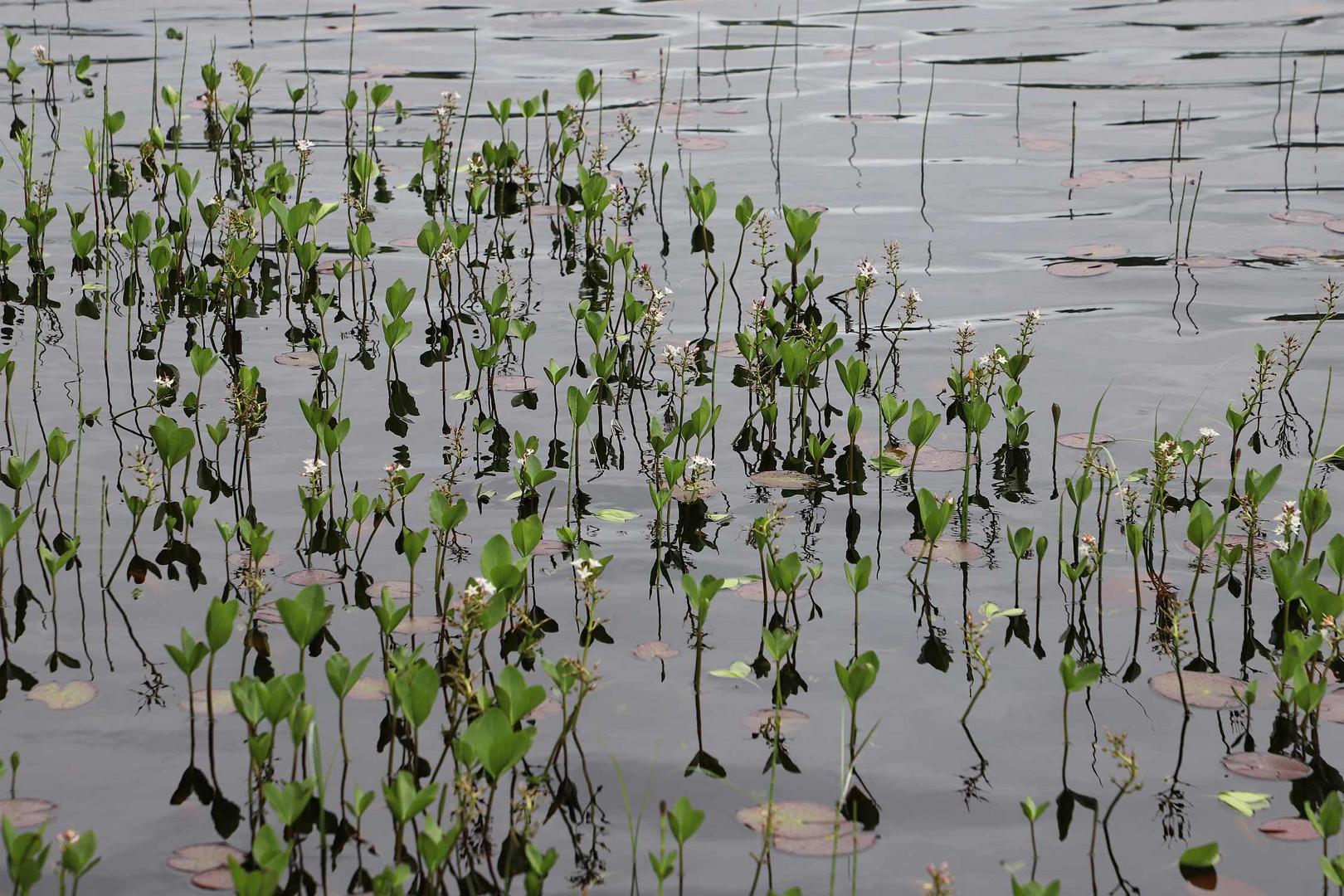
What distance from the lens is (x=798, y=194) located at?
7414 mm

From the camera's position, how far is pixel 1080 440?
4.49 meters

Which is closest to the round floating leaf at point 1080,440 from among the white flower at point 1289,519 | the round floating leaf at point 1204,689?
the white flower at point 1289,519

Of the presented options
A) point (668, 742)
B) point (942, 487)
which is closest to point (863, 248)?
point (942, 487)

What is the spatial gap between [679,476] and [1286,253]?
3676 mm

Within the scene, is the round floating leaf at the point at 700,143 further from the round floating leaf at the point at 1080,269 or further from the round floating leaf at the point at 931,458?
the round floating leaf at the point at 931,458

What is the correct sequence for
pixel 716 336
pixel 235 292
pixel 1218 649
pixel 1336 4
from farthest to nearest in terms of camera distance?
1. pixel 1336 4
2. pixel 235 292
3. pixel 716 336
4. pixel 1218 649

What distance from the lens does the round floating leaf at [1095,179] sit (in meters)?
7.51

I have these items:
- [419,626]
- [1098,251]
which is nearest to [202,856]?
[419,626]

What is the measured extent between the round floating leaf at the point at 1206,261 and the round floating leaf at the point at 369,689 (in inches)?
172

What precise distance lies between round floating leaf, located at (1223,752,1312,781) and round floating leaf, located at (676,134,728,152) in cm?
605

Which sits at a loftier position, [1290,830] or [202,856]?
[1290,830]

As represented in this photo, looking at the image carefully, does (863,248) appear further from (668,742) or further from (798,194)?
(668,742)

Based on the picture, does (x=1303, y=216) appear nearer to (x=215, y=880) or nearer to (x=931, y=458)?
(x=931, y=458)

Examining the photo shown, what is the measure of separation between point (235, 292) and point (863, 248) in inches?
109
